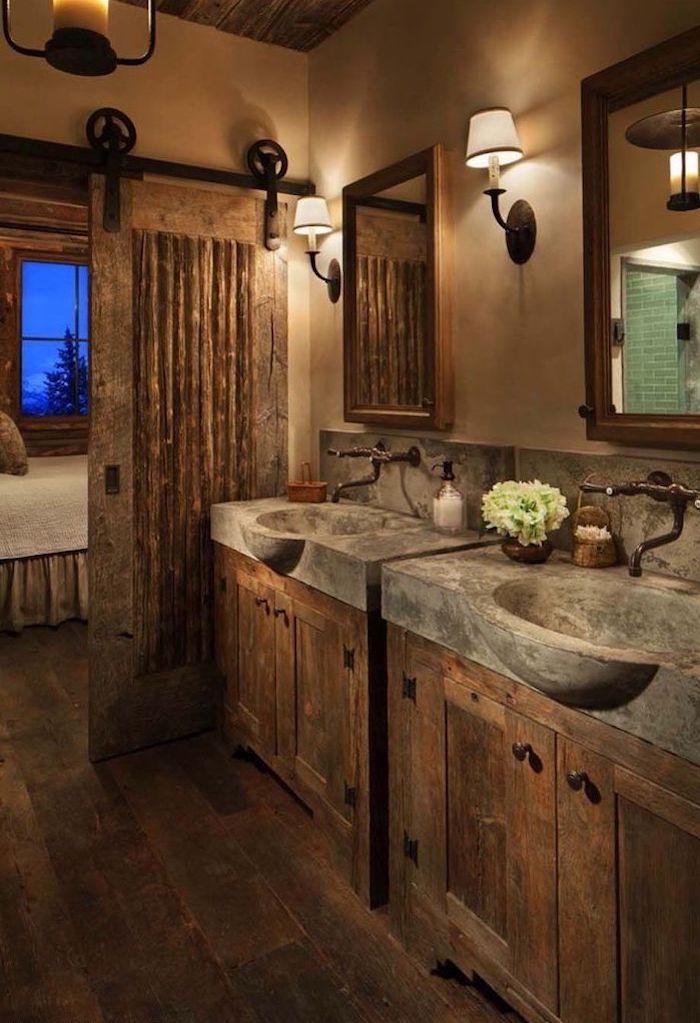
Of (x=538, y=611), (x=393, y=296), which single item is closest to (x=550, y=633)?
(x=538, y=611)

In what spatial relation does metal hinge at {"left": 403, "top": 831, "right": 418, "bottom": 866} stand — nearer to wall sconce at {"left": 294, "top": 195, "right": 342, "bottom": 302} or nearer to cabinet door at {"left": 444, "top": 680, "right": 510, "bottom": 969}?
cabinet door at {"left": 444, "top": 680, "right": 510, "bottom": 969}

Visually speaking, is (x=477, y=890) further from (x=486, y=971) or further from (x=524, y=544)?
(x=524, y=544)

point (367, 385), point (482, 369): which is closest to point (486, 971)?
point (482, 369)

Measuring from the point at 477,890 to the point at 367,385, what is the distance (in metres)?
1.70

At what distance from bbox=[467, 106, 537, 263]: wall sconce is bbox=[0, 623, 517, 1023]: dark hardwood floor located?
1.81 m

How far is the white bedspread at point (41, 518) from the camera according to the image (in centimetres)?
431

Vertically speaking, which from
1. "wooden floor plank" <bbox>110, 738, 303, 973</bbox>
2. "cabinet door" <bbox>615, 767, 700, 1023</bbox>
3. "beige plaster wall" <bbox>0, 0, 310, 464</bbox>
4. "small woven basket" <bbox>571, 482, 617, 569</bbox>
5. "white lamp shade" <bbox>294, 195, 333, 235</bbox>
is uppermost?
"beige plaster wall" <bbox>0, 0, 310, 464</bbox>

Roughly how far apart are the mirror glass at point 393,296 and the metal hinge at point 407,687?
980 mm

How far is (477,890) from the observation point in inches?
63.7

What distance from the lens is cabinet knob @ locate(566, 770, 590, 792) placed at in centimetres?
134

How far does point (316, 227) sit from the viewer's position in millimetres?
2889

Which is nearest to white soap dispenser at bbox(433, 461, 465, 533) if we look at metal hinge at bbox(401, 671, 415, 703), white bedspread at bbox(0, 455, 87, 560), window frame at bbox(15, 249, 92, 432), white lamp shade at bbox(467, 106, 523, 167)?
metal hinge at bbox(401, 671, 415, 703)

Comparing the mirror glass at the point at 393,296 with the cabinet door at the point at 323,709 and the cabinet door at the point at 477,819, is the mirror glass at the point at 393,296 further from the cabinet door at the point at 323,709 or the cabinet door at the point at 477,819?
the cabinet door at the point at 477,819

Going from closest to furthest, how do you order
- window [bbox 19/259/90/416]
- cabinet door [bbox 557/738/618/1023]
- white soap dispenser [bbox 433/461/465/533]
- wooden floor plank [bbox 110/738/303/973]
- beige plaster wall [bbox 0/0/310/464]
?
cabinet door [bbox 557/738/618/1023], wooden floor plank [bbox 110/738/303/973], white soap dispenser [bbox 433/461/465/533], beige plaster wall [bbox 0/0/310/464], window [bbox 19/259/90/416]
